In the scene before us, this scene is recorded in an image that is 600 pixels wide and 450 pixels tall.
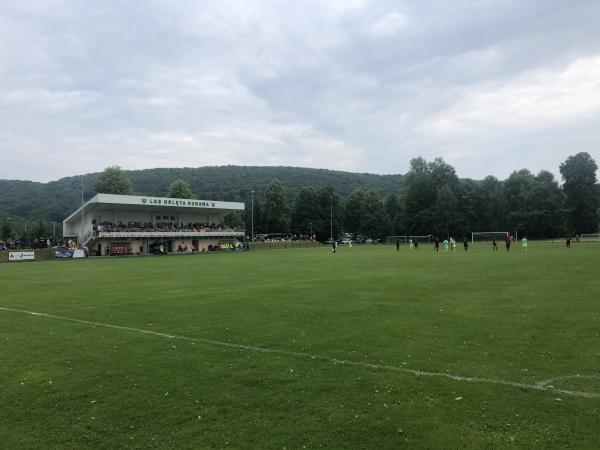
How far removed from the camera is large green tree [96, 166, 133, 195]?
87.4m

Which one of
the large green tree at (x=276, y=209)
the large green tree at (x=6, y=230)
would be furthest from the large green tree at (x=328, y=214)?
the large green tree at (x=6, y=230)

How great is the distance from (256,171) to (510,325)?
139237mm

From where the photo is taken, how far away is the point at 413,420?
567cm

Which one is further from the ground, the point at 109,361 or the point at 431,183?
the point at 431,183

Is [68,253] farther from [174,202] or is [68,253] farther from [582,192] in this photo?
[582,192]

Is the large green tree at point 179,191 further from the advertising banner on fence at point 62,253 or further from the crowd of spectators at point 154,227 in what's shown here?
the advertising banner on fence at point 62,253

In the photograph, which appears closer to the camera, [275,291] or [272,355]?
[272,355]

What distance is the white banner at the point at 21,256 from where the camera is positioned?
51.4m

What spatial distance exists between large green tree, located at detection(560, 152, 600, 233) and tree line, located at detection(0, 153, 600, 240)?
0.51 feet

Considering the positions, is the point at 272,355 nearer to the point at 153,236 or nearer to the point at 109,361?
the point at 109,361

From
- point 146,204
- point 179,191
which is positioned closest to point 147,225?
point 146,204

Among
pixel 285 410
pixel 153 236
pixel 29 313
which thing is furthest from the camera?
pixel 153 236

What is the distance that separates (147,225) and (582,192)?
77.1 meters

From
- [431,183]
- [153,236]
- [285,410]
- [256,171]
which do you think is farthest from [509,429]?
[256,171]
